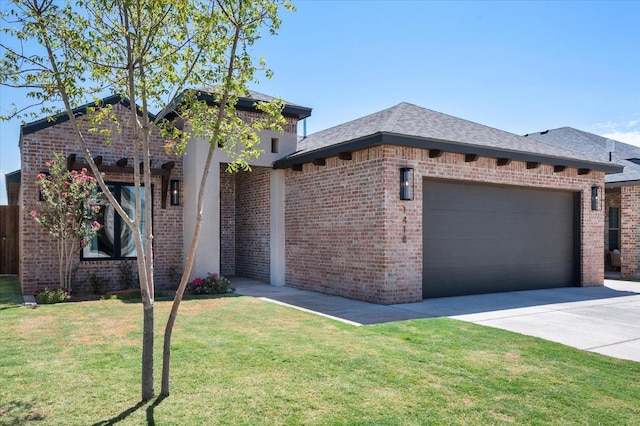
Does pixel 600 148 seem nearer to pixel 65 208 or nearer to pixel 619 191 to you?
pixel 619 191

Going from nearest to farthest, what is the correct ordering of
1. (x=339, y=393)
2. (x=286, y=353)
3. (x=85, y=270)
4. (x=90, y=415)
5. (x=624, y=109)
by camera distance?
1. (x=90, y=415)
2. (x=339, y=393)
3. (x=286, y=353)
4. (x=85, y=270)
5. (x=624, y=109)

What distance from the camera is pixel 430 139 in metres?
9.12

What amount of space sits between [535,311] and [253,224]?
25.4 feet

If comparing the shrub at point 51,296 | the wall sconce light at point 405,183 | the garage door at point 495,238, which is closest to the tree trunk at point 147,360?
the wall sconce light at point 405,183

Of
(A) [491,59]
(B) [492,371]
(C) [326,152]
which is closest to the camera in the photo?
(B) [492,371]

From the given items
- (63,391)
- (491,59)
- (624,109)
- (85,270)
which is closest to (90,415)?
(63,391)

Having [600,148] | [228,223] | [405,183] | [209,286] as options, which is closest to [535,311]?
[405,183]

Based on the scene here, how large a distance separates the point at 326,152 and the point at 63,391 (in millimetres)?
6903


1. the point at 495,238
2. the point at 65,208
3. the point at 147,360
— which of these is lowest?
the point at 147,360

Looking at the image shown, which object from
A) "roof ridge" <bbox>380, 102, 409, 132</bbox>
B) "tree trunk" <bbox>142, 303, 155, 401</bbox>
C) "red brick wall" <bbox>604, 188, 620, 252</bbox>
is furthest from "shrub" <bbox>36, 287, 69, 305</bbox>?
"red brick wall" <bbox>604, 188, 620, 252</bbox>

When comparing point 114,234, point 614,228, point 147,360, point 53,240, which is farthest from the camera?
point 614,228

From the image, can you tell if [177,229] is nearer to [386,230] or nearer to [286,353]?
[386,230]

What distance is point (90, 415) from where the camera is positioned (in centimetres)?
361

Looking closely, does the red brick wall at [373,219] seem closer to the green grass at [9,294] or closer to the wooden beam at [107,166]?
the wooden beam at [107,166]
